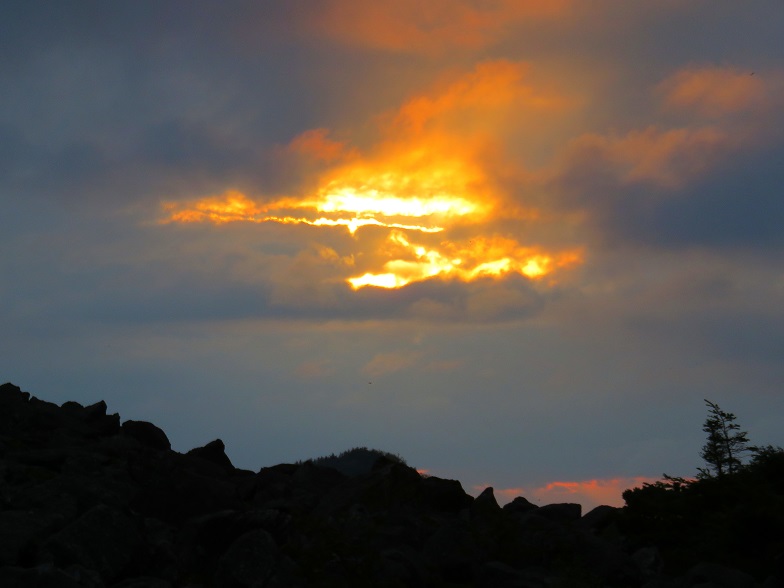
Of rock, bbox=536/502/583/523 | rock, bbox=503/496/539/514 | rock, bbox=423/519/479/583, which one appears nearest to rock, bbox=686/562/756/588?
rock, bbox=423/519/479/583

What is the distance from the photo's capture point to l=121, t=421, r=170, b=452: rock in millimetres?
31875

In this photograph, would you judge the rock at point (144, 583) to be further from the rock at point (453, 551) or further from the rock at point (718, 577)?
the rock at point (718, 577)

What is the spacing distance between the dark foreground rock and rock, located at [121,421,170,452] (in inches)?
23.7

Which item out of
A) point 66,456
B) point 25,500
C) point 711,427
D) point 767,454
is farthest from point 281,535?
point 711,427

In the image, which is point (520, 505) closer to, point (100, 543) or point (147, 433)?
point (147, 433)

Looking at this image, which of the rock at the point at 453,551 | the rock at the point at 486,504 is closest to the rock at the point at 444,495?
the rock at the point at 486,504

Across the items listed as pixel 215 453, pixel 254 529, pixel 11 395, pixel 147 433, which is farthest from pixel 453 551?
pixel 11 395

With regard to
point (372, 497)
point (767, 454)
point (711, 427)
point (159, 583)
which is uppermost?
point (711, 427)

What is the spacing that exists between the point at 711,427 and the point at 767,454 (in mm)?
10207

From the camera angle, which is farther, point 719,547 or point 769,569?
point 719,547

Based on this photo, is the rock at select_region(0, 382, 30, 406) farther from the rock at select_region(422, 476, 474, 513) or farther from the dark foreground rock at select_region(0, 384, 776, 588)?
the rock at select_region(422, 476, 474, 513)

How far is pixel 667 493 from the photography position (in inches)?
1313

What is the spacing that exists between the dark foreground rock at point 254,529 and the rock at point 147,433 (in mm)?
601

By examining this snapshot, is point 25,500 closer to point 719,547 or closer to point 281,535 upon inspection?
point 281,535
